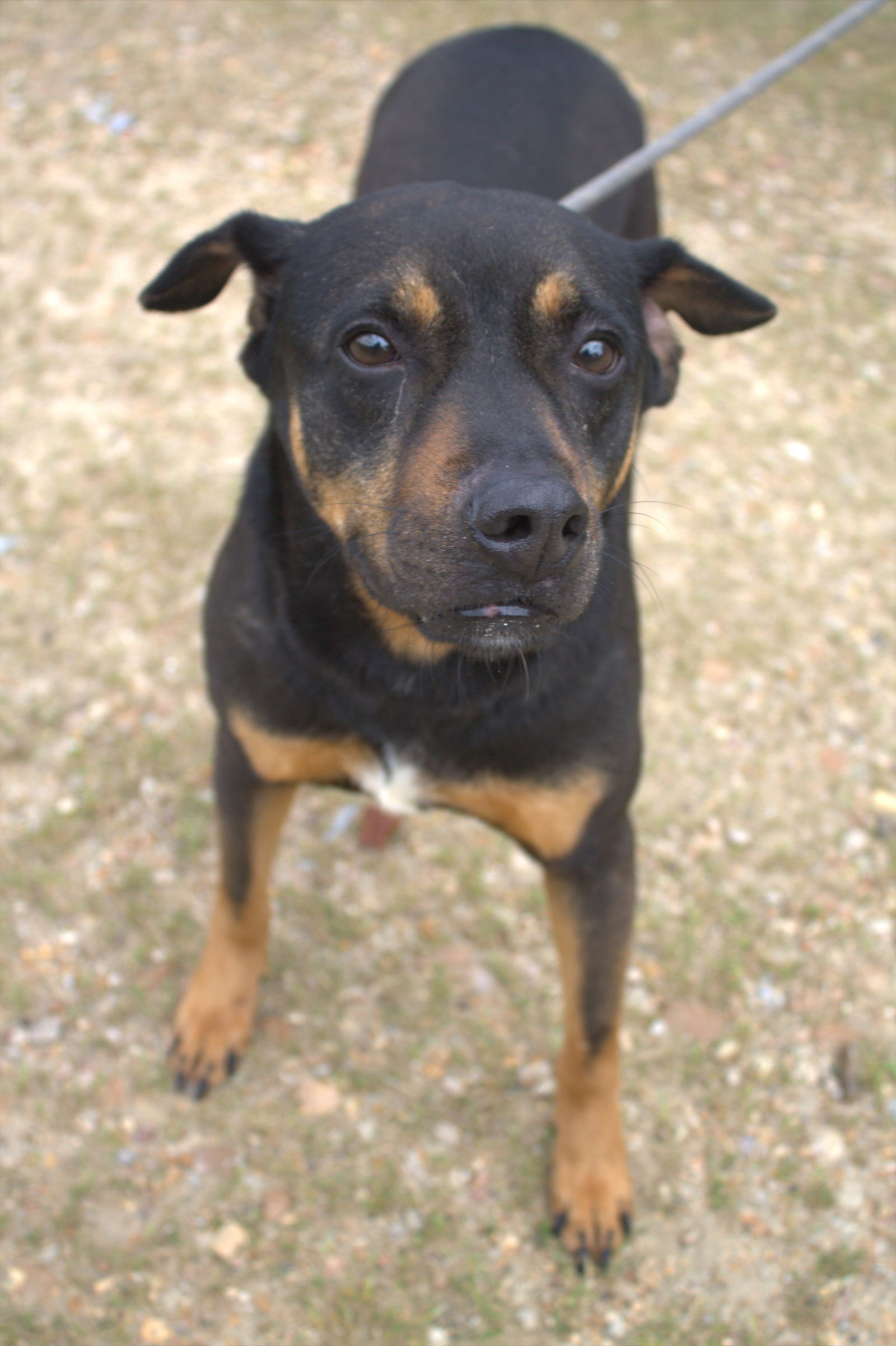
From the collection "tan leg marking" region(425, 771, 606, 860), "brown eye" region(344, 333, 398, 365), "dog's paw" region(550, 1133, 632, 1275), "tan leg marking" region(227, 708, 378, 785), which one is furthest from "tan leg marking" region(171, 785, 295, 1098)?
"brown eye" region(344, 333, 398, 365)

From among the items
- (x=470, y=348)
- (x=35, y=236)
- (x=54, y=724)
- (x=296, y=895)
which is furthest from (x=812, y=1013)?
(x=35, y=236)

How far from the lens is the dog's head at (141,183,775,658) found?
2.00m

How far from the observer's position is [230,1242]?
291cm

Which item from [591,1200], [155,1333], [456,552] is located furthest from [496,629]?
[155,1333]

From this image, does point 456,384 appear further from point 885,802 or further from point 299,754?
point 885,802

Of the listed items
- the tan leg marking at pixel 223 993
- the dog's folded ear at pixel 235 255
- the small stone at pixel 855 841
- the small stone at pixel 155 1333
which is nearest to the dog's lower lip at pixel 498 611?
the dog's folded ear at pixel 235 255

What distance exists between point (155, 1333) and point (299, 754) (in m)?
1.50

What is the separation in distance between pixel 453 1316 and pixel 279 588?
75.6 inches

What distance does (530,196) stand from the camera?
8.10 ft

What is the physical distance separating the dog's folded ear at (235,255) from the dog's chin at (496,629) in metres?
0.96

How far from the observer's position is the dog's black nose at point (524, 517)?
1.89 meters

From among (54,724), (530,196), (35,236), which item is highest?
(530,196)

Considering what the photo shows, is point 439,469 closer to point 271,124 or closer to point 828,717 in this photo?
point 828,717

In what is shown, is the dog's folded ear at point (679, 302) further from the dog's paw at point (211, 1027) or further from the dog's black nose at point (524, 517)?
the dog's paw at point (211, 1027)
